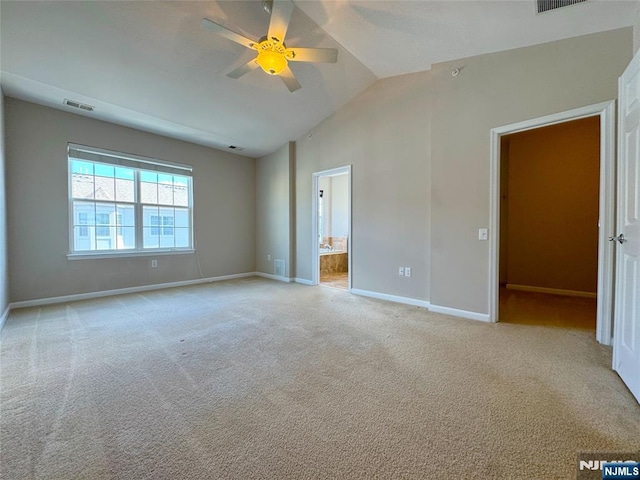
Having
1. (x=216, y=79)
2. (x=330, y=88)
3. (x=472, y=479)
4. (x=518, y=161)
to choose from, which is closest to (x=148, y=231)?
(x=216, y=79)

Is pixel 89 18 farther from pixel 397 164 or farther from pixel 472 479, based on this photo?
pixel 472 479

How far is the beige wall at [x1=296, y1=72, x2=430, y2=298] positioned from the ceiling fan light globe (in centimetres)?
211

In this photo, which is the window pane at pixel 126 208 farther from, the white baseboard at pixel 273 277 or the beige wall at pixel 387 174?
the beige wall at pixel 387 174

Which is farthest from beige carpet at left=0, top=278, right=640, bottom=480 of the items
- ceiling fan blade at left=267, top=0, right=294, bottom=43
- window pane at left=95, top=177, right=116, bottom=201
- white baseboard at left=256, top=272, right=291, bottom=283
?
ceiling fan blade at left=267, top=0, right=294, bottom=43

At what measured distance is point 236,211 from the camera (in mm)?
6238

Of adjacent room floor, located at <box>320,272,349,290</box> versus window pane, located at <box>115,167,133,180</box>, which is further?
adjacent room floor, located at <box>320,272,349,290</box>

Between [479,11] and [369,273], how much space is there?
340 cm

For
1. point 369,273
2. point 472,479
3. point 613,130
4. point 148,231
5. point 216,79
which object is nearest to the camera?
point 472,479

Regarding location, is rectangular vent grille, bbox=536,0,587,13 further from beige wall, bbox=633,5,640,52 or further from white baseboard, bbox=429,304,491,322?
white baseboard, bbox=429,304,491,322

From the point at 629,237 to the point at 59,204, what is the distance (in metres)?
6.39

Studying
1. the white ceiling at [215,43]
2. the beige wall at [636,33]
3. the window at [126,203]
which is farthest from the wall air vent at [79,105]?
the beige wall at [636,33]

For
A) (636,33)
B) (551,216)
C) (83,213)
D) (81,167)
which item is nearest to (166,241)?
(83,213)

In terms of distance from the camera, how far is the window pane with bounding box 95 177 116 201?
4486mm

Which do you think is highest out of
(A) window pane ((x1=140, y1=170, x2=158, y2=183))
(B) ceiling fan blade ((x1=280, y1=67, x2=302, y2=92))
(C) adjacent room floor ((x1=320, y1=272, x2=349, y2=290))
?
(B) ceiling fan blade ((x1=280, y1=67, x2=302, y2=92))
